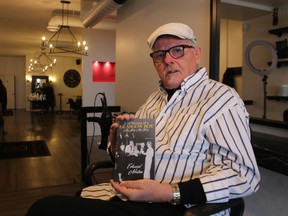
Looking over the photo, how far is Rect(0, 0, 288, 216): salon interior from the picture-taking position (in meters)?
1.68

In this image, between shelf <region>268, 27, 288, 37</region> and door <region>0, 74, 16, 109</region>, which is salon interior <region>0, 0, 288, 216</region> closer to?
shelf <region>268, 27, 288, 37</region>

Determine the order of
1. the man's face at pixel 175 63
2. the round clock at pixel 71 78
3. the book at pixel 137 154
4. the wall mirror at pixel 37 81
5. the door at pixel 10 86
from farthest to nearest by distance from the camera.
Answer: the door at pixel 10 86 < the round clock at pixel 71 78 < the wall mirror at pixel 37 81 < the man's face at pixel 175 63 < the book at pixel 137 154

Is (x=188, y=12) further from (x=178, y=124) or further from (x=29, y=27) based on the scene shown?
(x=29, y=27)

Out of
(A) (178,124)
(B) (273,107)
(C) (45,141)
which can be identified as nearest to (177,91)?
(A) (178,124)

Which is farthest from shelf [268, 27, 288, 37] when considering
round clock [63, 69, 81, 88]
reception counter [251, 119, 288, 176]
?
round clock [63, 69, 81, 88]

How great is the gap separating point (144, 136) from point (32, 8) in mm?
5366

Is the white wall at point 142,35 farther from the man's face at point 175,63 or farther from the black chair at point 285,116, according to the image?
the man's face at point 175,63

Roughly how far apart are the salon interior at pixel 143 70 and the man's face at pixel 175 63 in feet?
1.91

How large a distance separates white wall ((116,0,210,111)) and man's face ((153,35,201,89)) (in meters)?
0.95

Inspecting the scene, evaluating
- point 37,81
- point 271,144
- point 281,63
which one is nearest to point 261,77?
point 281,63

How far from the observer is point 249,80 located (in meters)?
1.84

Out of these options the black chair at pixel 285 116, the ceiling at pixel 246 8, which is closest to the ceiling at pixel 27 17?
the ceiling at pixel 246 8

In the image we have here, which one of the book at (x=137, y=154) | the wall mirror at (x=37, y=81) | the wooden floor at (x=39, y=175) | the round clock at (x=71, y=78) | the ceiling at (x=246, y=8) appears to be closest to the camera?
the book at (x=137, y=154)

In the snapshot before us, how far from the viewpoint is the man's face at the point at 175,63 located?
1.26 metres
